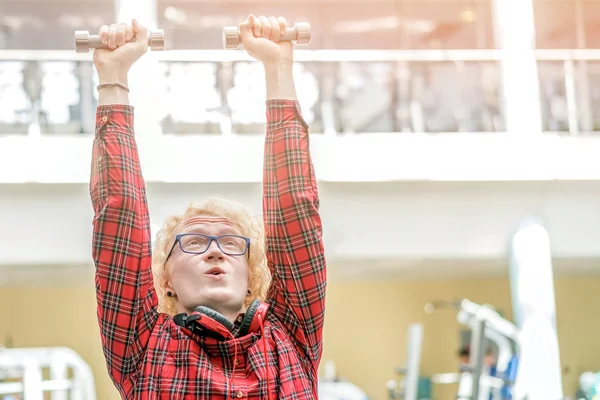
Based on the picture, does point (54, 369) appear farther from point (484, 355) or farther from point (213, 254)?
point (213, 254)

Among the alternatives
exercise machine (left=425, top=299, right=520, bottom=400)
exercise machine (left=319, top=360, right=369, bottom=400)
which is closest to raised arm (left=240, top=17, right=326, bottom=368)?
exercise machine (left=425, top=299, right=520, bottom=400)

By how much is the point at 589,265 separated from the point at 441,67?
218cm

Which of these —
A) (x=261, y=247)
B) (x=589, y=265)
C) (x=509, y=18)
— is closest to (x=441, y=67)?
(x=509, y=18)

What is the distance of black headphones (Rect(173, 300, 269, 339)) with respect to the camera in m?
1.07

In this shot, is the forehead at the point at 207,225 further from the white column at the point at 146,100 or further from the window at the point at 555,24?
the window at the point at 555,24

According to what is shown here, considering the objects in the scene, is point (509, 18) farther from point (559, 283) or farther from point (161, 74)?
point (559, 283)

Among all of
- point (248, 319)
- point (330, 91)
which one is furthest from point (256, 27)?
point (330, 91)

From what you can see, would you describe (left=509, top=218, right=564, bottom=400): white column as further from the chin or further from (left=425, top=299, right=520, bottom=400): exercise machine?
the chin

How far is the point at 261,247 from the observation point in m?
1.29

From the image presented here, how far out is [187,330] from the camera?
1.10 metres

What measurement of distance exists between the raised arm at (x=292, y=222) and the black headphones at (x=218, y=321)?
0.05 m

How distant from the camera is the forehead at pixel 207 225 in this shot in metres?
1.20

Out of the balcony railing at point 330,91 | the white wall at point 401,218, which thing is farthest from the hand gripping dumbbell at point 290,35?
the balcony railing at point 330,91

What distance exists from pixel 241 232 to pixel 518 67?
4347 mm
